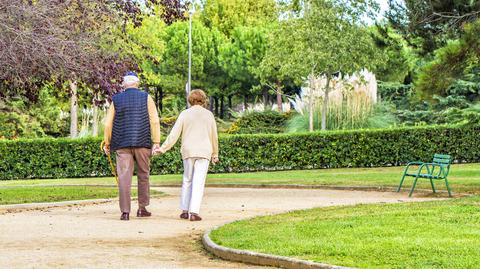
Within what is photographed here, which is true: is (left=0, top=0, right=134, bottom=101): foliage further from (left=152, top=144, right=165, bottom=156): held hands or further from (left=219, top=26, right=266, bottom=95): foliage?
(left=219, top=26, right=266, bottom=95): foliage

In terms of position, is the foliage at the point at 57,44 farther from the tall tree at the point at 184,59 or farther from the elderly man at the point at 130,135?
the tall tree at the point at 184,59

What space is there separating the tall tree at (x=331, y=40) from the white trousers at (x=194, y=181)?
27517 mm

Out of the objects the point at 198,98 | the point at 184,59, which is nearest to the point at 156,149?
the point at 198,98

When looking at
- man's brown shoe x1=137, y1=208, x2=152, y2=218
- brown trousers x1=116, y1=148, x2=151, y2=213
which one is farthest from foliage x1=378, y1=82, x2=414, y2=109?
brown trousers x1=116, y1=148, x2=151, y2=213

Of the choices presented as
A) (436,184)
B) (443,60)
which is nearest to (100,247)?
(443,60)

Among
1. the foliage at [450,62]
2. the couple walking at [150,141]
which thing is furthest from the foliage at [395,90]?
the couple walking at [150,141]

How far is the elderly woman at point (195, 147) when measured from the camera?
49.1 ft

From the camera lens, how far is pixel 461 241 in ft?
35.2

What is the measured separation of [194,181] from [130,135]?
1.13 metres

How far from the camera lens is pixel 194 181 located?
49.1ft

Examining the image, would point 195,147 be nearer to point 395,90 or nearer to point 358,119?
point 358,119

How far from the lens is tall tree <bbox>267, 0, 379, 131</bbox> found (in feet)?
142

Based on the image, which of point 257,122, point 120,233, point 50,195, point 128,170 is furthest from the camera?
point 257,122

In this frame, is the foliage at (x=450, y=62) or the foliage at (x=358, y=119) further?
the foliage at (x=358, y=119)
